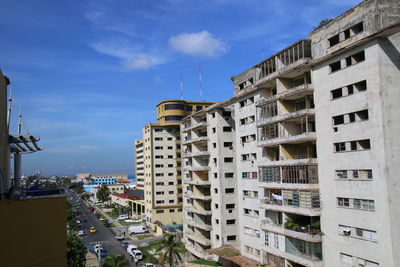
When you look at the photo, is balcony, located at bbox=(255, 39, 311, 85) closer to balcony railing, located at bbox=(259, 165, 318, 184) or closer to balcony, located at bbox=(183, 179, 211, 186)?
balcony railing, located at bbox=(259, 165, 318, 184)

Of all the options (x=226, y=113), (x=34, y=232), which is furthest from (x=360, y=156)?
(x=226, y=113)

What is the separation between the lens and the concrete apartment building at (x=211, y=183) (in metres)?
47.9

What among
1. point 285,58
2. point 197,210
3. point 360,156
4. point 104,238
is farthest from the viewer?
point 104,238

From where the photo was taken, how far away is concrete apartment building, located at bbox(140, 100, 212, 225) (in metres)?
85.6

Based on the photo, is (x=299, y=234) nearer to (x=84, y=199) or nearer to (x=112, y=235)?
(x=112, y=235)

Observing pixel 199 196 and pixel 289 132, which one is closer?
pixel 289 132

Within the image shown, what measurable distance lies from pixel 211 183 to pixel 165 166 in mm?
37492

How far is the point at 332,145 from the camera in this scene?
2898cm

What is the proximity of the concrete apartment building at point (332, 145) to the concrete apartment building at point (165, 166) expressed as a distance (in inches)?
1813

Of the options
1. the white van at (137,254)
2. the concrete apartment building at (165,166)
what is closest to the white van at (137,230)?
the concrete apartment building at (165,166)

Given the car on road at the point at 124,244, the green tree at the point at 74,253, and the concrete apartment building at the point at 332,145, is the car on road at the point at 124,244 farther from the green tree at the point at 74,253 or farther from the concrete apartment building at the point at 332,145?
the concrete apartment building at the point at 332,145

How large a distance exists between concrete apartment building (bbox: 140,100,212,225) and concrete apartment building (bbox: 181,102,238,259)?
1021 inches

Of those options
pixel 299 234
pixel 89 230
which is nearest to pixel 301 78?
pixel 299 234

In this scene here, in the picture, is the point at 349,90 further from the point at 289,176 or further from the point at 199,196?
the point at 199,196
